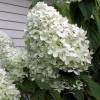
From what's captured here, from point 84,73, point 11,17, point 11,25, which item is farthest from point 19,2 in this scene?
point 84,73

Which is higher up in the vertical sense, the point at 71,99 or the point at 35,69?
the point at 35,69

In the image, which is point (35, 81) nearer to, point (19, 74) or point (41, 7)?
point (19, 74)

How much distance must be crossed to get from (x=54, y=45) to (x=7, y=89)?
45cm

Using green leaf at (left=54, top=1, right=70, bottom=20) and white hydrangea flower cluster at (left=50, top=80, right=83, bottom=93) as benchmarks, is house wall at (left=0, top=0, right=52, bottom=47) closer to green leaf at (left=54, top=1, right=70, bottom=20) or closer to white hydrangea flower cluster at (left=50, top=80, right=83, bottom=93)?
green leaf at (left=54, top=1, right=70, bottom=20)

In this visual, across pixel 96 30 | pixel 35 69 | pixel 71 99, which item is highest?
pixel 96 30

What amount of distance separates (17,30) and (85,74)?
348 cm

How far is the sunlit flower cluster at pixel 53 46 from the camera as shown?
198 centimetres

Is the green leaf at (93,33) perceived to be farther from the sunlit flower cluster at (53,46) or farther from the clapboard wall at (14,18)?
the clapboard wall at (14,18)

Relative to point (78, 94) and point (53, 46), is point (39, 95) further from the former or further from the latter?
point (53, 46)

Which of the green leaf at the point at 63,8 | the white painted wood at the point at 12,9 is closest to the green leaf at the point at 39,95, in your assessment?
the green leaf at the point at 63,8

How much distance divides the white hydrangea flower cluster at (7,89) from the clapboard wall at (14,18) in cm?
293

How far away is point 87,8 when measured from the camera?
98.2 inches

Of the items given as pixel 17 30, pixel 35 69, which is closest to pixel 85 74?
pixel 35 69

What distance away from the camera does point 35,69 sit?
2072 millimetres
